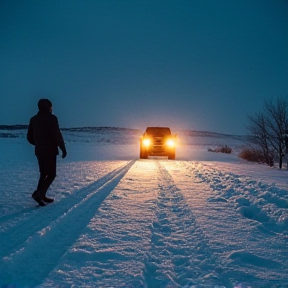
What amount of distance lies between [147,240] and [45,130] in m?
3.08

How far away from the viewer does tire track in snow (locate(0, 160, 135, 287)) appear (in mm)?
2428

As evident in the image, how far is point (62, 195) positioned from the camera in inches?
237

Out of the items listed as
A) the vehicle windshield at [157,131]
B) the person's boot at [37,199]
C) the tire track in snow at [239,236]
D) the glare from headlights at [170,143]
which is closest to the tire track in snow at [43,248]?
the person's boot at [37,199]

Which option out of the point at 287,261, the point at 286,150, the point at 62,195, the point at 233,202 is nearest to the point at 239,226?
the point at 287,261

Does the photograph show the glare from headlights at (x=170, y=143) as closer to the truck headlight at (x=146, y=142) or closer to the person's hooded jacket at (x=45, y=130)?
the truck headlight at (x=146, y=142)

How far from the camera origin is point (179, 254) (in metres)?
2.87

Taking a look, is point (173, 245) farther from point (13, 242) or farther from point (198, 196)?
point (198, 196)

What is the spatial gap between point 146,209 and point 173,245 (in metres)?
1.61

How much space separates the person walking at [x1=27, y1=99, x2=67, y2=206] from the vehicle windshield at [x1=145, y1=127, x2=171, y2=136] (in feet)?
44.9

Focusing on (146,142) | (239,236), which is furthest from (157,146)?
(239,236)

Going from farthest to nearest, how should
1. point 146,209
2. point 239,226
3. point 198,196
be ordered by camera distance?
point 198,196, point 146,209, point 239,226

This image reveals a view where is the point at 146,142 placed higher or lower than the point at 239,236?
higher

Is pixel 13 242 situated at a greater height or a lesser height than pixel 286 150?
lesser

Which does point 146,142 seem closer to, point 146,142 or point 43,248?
point 146,142
